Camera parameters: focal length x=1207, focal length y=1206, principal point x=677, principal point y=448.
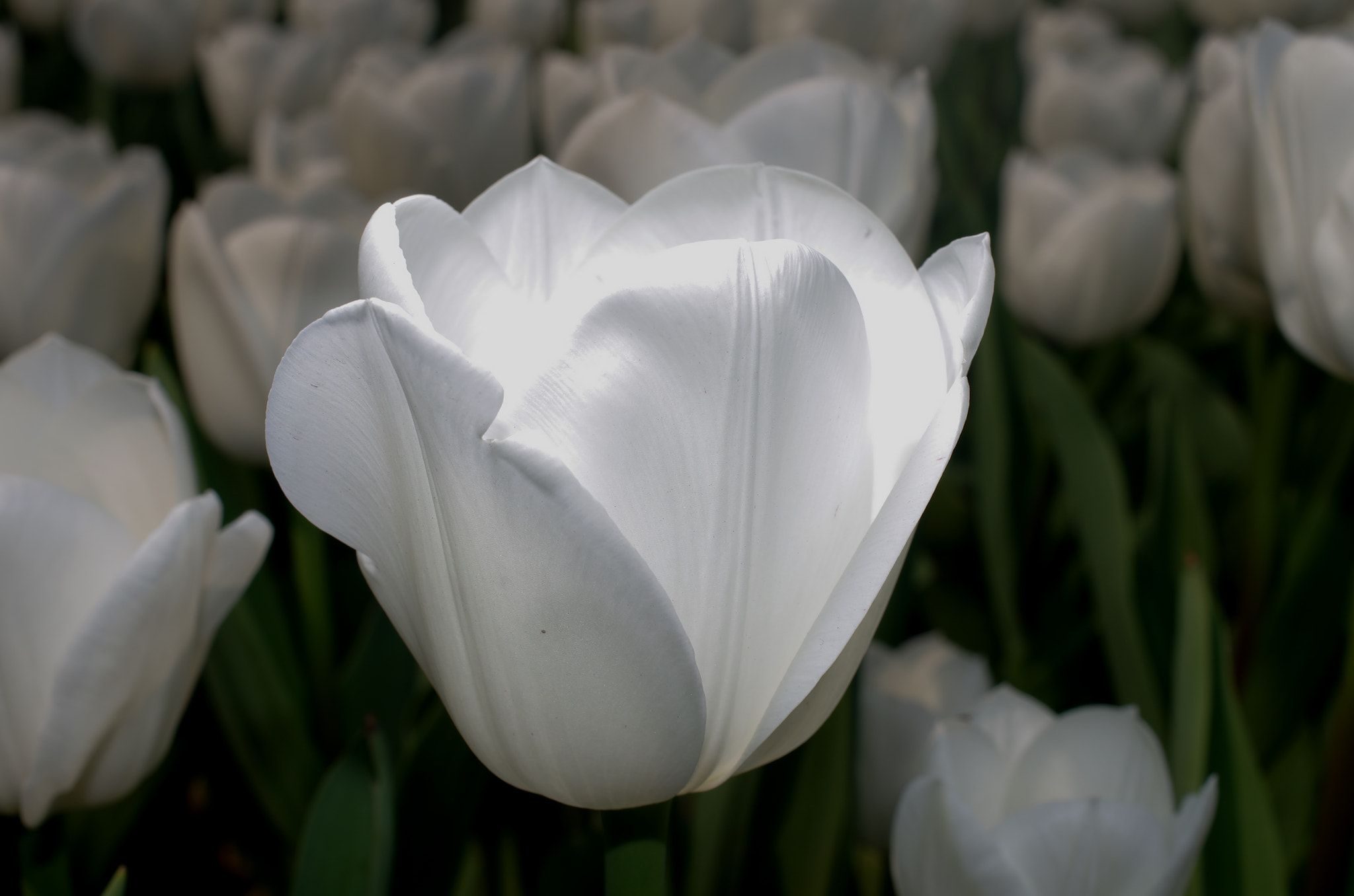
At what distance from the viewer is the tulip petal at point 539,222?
0.36 meters

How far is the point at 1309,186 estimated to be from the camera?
585 millimetres

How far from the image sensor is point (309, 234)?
0.67 meters

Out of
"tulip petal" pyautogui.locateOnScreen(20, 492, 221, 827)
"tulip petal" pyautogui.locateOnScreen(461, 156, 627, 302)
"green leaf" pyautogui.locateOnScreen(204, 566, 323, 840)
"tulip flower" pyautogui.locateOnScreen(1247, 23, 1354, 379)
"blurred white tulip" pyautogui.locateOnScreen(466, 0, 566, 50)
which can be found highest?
"tulip petal" pyautogui.locateOnScreen(461, 156, 627, 302)

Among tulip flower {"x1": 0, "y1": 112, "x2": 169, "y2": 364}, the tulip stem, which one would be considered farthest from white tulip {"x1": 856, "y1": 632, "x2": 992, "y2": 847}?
tulip flower {"x1": 0, "y1": 112, "x2": 169, "y2": 364}

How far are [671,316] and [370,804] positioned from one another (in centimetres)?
29

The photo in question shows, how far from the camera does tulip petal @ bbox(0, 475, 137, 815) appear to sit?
1.30 feet

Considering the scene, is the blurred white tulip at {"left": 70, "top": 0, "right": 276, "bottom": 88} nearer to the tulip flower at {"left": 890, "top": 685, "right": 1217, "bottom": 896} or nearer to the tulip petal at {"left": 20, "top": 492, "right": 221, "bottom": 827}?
the tulip petal at {"left": 20, "top": 492, "right": 221, "bottom": 827}

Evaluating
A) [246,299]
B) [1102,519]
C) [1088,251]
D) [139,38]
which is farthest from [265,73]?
[1102,519]

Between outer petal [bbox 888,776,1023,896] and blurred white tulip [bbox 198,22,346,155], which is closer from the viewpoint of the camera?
outer petal [bbox 888,776,1023,896]

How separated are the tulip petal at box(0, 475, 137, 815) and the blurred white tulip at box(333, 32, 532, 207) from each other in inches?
21.9

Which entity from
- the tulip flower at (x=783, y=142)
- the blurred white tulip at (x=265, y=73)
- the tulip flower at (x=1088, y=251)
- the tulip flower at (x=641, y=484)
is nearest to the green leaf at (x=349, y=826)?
the tulip flower at (x=641, y=484)

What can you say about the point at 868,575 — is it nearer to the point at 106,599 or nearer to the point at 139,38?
the point at 106,599

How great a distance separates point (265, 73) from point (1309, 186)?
3.56 feet

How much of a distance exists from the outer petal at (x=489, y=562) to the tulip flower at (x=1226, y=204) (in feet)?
2.20
